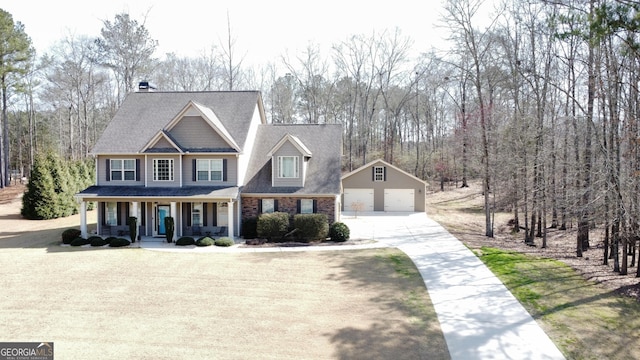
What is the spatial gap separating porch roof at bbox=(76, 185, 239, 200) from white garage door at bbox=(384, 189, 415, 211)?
14.8 metres

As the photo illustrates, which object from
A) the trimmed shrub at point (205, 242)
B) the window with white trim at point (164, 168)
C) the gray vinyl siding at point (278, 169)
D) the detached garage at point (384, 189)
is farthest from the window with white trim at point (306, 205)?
the detached garage at point (384, 189)

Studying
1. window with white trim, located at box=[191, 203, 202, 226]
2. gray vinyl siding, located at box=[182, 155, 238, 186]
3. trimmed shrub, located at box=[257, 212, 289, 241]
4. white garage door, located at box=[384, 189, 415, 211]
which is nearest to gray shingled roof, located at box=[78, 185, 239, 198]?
gray vinyl siding, located at box=[182, 155, 238, 186]

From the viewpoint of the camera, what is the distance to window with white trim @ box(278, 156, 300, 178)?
79.2 ft

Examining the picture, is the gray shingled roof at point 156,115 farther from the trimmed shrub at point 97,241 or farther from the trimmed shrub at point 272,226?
the trimmed shrub at point 97,241

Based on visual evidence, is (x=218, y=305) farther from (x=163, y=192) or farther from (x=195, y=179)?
(x=195, y=179)

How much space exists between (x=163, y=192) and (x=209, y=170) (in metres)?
2.64

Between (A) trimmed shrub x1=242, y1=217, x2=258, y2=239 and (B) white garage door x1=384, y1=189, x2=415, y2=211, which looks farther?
(B) white garage door x1=384, y1=189, x2=415, y2=211

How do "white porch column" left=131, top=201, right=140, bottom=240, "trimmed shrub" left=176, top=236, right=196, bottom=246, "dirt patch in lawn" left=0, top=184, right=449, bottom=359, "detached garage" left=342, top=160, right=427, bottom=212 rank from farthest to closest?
1. "detached garage" left=342, top=160, right=427, bottom=212
2. "white porch column" left=131, top=201, right=140, bottom=240
3. "trimmed shrub" left=176, top=236, right=196, bottom=246
4. "dirt patch in lawn" left=0, top=184, right=449, bottom=359

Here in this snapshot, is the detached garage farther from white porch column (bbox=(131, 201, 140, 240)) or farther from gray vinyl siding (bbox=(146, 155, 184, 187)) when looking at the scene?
white porch column (bbox=(131, 201, 140, 240))

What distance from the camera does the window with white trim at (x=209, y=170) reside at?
77.0 feet

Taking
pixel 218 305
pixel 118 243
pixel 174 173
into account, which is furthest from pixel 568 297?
pixel 118 243

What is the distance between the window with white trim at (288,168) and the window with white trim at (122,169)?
8.04m

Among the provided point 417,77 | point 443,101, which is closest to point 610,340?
point 417,77

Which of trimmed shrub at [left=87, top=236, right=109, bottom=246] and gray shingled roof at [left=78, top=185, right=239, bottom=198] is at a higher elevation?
gray shingled roof at [left=78, top=185, right=239, bottom=198]
